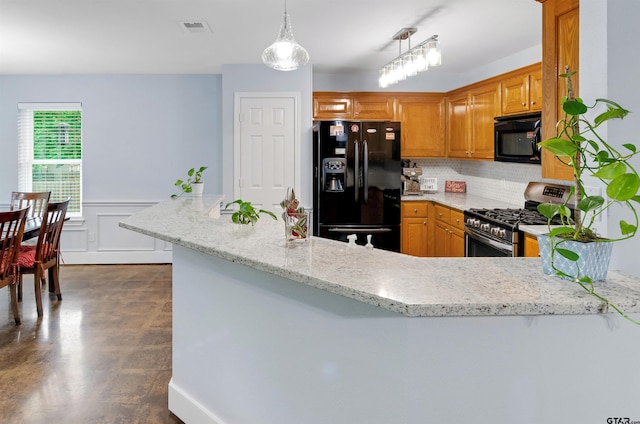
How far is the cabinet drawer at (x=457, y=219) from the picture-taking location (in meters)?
4.93

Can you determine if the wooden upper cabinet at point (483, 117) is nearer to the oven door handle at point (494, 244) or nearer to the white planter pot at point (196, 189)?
the oven door handle at point (494, 244)

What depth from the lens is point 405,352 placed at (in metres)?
1.42

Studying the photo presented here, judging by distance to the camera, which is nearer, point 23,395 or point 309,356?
point 309,356

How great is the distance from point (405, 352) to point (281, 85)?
480 centimetres

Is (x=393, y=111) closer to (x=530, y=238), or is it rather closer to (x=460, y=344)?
(x=530, y=238)

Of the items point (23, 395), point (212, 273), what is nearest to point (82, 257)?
point (23, 395)

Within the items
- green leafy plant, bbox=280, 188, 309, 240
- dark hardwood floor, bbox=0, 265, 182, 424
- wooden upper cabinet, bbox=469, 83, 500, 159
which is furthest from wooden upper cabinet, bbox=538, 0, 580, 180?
wooden upper cabinet, bbox=469, 83, 500, 159

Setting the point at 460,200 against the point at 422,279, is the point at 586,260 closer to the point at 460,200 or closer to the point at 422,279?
the point at 422,279

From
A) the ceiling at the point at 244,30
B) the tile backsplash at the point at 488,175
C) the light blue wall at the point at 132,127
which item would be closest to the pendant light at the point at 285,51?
the ceiling at the point at 244,30

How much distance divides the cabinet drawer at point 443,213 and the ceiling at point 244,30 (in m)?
1.56

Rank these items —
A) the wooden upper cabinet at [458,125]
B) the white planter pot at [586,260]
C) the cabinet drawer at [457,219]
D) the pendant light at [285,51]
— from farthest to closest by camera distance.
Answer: the wooden upper cabinet at [458,125] → the cabinet drawer at [457,219] → the pendant light at [285,51] → the white planter pot at [586,260]

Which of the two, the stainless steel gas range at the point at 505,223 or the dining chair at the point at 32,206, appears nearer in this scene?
the stainless steel gas range at the point at 505,223

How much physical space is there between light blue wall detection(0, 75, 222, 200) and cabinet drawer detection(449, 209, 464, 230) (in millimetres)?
3084

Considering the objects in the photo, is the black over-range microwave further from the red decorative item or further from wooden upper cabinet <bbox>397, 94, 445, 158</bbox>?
the red decorative item
